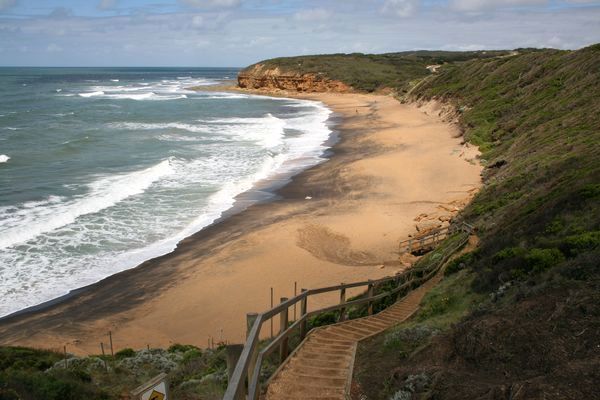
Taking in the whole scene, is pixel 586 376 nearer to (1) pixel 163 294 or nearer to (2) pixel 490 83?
(1) pixel 163 294

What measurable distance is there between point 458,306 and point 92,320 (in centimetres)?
962

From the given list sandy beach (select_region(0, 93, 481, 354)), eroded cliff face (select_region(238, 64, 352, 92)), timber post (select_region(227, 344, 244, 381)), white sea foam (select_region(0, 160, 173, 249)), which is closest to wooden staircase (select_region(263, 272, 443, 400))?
timber post (select_region(227, 344, 244, 381))

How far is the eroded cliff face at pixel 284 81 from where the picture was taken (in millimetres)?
90512

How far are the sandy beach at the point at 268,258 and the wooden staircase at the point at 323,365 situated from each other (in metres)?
5.02

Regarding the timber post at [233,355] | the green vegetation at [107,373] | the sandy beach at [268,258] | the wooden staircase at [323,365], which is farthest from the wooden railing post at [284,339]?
the sandy beach at [268,258]

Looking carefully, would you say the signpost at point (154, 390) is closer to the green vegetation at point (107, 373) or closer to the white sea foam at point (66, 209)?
the green vegetation at point (107, 373)

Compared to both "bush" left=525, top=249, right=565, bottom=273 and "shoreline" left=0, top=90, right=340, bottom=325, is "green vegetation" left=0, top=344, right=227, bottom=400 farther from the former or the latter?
"bush" left=525, top=249, right=565, bottom=273

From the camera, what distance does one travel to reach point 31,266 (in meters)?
16.5

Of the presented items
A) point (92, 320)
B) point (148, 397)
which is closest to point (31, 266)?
point (92, 320)

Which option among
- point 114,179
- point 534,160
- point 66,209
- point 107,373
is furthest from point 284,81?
point 107,373

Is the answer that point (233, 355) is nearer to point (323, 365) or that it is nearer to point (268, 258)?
point (323, 365)

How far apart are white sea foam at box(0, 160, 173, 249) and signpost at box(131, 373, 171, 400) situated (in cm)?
1667

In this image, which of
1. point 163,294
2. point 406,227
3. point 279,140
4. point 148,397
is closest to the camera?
point 148,397

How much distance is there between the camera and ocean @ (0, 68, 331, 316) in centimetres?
1706
